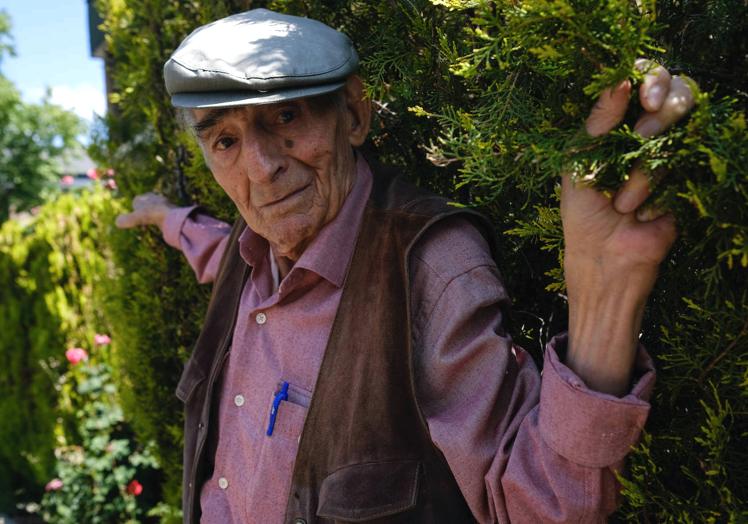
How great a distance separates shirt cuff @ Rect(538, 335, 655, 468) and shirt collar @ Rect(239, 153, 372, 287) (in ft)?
2.18

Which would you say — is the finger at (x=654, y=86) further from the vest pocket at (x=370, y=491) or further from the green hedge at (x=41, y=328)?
the green hedge at (x=41, y=328)

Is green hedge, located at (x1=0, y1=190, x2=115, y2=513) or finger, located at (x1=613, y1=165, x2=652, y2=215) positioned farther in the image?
green hedge, located at (x1=0, y1=190, x2=115, y2=513)

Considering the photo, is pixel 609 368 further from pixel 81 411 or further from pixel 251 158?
pixel 81 411

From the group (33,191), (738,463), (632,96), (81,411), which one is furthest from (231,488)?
(33,191)

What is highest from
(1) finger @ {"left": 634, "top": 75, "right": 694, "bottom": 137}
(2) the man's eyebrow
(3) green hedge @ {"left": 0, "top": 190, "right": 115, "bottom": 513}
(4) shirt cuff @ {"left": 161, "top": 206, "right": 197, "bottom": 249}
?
(1) finger @ {"left": 634, "top": 75, "right": 694, "bottom": 137}

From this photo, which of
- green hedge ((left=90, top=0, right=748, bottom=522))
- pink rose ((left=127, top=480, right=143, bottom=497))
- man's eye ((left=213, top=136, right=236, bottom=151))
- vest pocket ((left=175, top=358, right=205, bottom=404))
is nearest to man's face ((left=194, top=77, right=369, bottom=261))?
man's eye ((left=213, top=136, right=236, bottom=151))

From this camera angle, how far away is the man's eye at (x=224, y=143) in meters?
1.85

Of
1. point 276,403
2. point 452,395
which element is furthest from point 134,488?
point 452,395

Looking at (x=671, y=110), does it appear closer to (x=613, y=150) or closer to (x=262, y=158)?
(x=613, y=150)

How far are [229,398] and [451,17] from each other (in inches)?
48.1

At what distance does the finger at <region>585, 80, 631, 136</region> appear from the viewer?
3.98 ft

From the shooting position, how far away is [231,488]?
202 cm

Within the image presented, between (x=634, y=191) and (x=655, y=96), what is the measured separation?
0.53 feet

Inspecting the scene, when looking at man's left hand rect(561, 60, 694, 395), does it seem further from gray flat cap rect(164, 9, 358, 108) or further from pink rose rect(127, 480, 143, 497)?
pink rose rect(127, 480, 143, 497)
